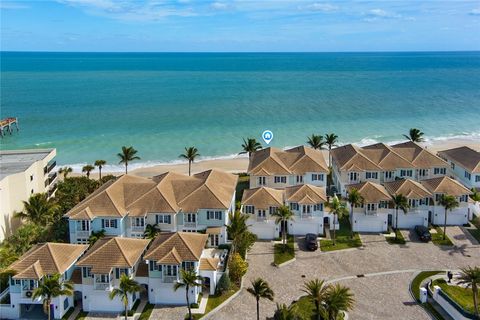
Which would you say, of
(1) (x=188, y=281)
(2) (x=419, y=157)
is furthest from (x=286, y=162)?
(1) (x=188, y=281)

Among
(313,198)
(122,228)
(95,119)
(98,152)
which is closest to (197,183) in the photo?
(122,228)

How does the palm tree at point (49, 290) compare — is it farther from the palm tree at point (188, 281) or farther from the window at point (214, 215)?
the window at point (214, 215)

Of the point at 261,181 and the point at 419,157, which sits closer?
the point at 261,181

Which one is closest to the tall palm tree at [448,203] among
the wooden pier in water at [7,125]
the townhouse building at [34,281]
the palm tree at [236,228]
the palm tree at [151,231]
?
the palm tree at [236,228]

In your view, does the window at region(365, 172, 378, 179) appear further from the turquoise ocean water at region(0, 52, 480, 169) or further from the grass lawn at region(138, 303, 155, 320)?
the grass lawn at region(138, 303, 155, 320)

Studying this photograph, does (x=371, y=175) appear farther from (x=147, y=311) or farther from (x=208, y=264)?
(x=147, y=311)

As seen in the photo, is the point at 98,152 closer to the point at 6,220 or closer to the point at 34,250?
the point at 6,220

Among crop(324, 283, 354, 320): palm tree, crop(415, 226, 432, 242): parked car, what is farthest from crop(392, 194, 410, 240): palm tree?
crop(324, 283, 354, 320): palm tree
